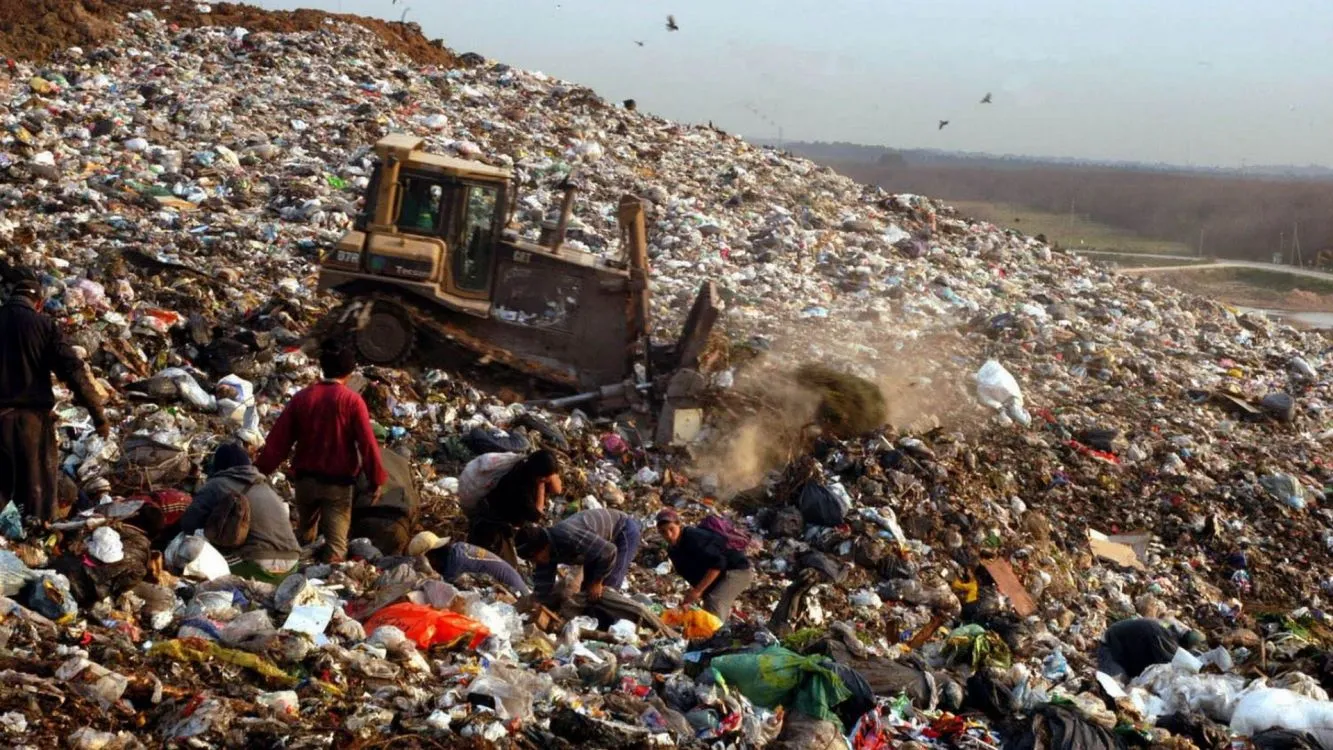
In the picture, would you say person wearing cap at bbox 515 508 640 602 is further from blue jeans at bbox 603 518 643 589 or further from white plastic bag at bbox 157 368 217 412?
white plastic bag at bbox 157 368 217 412

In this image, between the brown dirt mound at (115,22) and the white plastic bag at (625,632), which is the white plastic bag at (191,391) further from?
Result: the brown dirt mound at (115,22)

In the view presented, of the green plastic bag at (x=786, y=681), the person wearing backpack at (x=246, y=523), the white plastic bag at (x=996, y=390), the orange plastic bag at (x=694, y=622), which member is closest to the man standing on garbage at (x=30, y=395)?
the person wearing backpack at (x=246, y=523)

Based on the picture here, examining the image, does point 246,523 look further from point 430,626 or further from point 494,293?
point 494,293

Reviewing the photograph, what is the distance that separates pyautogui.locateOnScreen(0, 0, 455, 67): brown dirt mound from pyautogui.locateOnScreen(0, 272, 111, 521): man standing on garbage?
13.3m

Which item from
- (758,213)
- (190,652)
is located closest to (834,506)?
(190,652)

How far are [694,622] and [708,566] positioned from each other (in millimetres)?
333

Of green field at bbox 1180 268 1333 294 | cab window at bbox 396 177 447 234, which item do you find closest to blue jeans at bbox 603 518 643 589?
cab window at bbox 396 177 447 234

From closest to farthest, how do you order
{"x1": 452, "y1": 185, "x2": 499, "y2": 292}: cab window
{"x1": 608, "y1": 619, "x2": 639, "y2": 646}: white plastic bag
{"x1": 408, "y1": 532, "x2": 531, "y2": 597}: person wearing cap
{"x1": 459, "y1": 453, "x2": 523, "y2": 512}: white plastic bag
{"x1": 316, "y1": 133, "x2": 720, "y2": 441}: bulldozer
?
1. {"x1": 608, "y1": 619, "x2": 639, "y2": 646}: white plastic bag
2. {"x1": 408, "y1": 532, "x2": 531, "y2": 597}: person wearing cap
3. {"x1": 459, "y1": 453, "x2": 523, "y2": 512}: white plastic bag
4. {"x1": 316, "y1": 133, "x2": 720, "y2": 441}: bulldozer
5. {"x1": 452, "y1": 185, "x2": 499, "y2": 292}: cab window

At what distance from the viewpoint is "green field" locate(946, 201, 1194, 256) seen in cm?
4556

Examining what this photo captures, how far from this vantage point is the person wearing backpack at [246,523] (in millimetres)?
5301

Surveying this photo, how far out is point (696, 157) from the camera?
1894 centimetres

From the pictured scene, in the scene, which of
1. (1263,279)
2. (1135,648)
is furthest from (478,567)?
(1263,279)

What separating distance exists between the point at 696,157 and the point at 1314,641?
13.0 meters

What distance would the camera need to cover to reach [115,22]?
18641 millimetres
